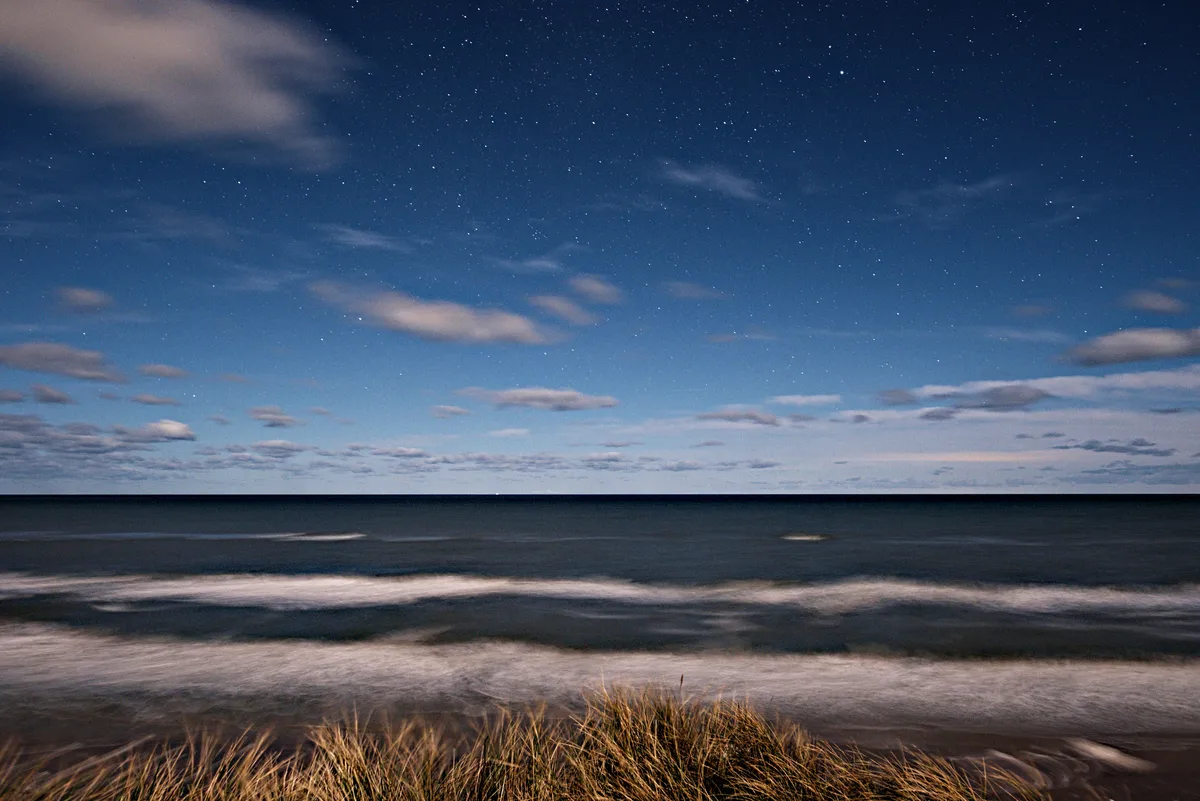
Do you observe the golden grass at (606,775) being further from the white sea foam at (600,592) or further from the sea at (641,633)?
the white sea foam at (600,592)

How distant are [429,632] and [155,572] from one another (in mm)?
22400

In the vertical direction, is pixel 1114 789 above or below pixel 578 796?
below

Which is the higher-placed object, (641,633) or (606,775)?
(606,775)

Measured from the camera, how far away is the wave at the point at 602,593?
24391mm

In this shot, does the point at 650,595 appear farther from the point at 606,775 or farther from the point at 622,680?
the point at 606,775

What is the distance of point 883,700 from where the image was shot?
12148mm

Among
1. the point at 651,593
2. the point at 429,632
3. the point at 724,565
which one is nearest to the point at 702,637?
the point at 429,632

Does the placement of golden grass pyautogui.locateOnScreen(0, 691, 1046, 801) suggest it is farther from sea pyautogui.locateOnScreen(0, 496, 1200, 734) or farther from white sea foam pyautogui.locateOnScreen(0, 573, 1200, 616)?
white sea foam pyautogui.locateOnScreen(0, 573, 1200, 616)

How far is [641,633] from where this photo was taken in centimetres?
1933

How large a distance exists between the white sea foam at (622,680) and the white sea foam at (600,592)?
25.3ft

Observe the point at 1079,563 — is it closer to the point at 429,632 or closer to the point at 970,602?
the point at 970,602

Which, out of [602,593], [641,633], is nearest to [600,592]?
[602,593]

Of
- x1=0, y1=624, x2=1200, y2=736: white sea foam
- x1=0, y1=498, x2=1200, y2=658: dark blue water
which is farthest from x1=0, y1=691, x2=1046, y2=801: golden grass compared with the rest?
x1=0, y1=498, x2=1200, y2=658: dark blue water

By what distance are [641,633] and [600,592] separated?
8.87 meters
